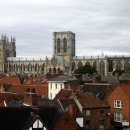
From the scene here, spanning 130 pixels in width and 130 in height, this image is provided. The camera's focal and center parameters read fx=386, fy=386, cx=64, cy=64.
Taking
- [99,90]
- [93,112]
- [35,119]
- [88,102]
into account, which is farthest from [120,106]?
[35,119]

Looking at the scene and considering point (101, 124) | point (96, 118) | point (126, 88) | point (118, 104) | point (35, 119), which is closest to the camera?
point (35, 119)

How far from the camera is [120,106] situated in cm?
4478

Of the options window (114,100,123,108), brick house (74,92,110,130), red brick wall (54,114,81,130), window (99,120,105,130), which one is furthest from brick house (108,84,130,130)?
red brick wall (54,114,81,130)

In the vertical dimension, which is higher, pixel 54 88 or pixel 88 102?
pixel 88 102

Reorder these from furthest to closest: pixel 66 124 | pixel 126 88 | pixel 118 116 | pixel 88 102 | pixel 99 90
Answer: pixel 99 90 < pixel 126 88 < pixel 118 116 < pixel 88 102 < pixel 66 124

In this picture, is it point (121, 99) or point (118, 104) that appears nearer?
point (121, 99)

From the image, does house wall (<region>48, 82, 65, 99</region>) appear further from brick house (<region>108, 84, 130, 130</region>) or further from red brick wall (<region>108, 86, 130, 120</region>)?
brick house (<region>108, 84, 130, 130</region>)

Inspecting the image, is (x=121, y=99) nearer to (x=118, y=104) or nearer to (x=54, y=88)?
(x=118, y=104)

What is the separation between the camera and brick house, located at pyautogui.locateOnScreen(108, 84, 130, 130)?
143 feet

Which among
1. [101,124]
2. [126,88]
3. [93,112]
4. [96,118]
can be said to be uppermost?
[126,88]

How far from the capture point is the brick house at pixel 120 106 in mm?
43562

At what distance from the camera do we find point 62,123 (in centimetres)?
3256

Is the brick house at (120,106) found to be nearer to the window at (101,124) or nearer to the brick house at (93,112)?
the brick house at (93,112)

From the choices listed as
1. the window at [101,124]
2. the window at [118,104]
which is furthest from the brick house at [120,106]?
the window at [101,124]
